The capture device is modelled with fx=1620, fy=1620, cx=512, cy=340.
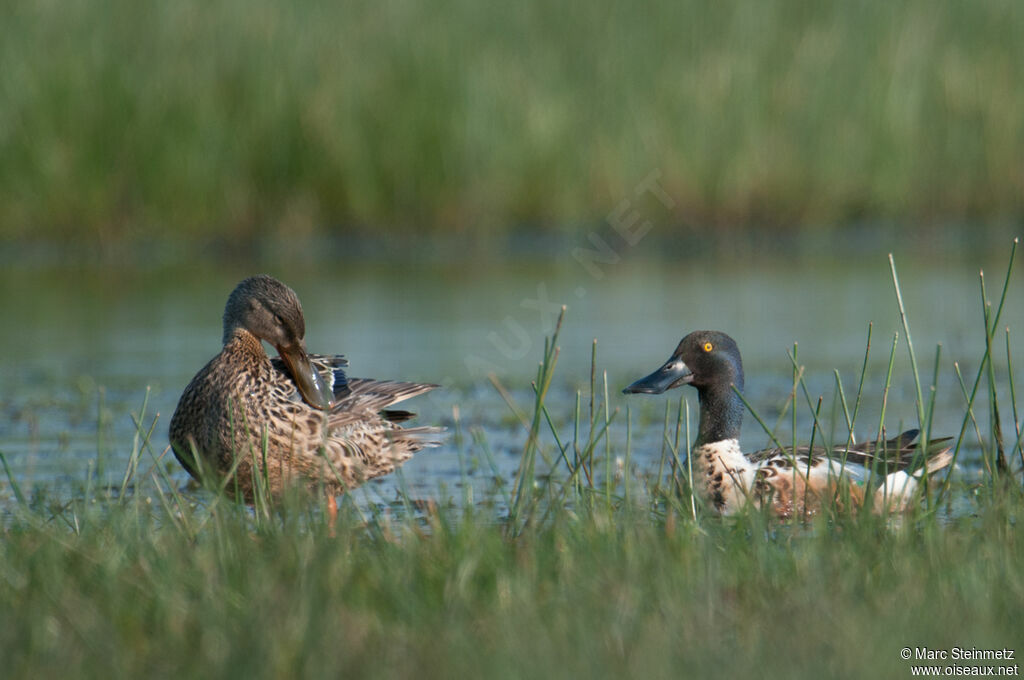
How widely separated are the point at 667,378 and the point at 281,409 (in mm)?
1443

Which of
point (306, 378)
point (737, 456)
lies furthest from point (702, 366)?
point (306, 378)

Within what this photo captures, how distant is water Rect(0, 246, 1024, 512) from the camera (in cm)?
743

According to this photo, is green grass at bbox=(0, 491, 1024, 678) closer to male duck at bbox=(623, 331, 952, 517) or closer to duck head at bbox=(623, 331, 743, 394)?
male duck at bbox=(623, 331, 952, 517)

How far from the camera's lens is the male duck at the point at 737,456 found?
5.30 meters

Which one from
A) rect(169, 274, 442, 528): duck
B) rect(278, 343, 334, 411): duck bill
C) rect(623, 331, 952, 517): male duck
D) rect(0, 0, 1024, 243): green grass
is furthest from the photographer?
rect(0, 0, 1024, 243): green grass

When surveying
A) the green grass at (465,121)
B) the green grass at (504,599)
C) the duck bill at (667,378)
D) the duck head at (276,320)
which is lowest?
the green grass at (504,599)

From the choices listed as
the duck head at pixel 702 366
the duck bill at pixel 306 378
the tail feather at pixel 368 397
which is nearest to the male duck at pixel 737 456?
the duck head at pixel 702 366

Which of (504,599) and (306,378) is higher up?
(306,378)

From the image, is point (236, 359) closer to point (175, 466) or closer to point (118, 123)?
point (175, 466)

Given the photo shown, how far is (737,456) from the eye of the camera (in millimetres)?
5727

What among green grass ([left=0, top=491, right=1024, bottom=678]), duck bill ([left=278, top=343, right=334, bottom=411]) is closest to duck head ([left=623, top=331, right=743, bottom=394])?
duck bill ([left=278, top=343, right=334, bottom=411])

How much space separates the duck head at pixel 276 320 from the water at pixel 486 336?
71 cm

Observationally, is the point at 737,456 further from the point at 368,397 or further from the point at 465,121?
the point at 465,121

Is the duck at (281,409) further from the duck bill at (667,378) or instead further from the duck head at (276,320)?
the duck bill at (667,378)
